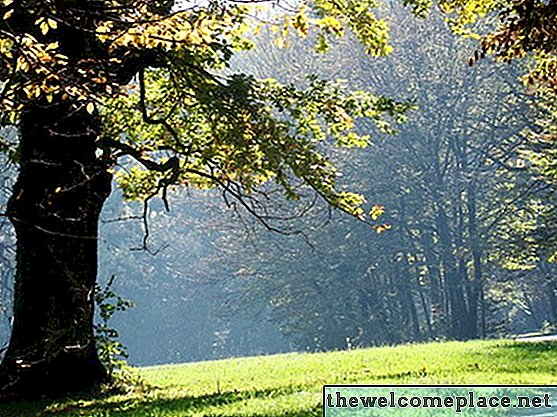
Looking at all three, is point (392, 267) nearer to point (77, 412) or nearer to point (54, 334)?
point (77, 412)

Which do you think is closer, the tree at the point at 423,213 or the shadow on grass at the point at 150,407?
the shadow on grass at the point at 150,407

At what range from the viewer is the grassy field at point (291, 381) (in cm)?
898

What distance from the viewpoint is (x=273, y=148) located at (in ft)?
38.3

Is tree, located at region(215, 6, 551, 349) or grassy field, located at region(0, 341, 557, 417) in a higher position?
tree, located at region(215, 6, 551, 349)

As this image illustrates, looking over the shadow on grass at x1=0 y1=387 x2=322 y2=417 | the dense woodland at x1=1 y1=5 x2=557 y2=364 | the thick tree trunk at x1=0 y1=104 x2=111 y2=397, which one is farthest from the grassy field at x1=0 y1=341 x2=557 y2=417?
the dense woodland at x1=1 y1=5 x2=557 y2=364

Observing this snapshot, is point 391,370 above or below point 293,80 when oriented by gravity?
below

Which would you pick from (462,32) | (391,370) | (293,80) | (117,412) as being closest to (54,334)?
(117,412)

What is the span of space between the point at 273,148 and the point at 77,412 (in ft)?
13.8

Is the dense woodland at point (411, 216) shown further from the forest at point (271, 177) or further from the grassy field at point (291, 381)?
the grassy field at point (291, 381)

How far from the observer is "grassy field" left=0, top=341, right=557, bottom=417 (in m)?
8.98

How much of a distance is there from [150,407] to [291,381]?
3.08 m

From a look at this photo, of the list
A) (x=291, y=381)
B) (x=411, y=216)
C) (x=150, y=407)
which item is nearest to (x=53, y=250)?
(x=150, y=407)

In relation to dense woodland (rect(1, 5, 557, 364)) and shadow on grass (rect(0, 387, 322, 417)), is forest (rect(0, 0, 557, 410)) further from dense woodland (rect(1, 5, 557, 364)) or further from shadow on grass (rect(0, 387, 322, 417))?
shadow on grass (rect(0, 387, 322, 417))

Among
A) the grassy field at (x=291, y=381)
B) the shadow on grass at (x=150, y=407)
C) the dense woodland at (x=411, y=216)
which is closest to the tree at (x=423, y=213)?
the dense woodland at (x=411, y=216)
